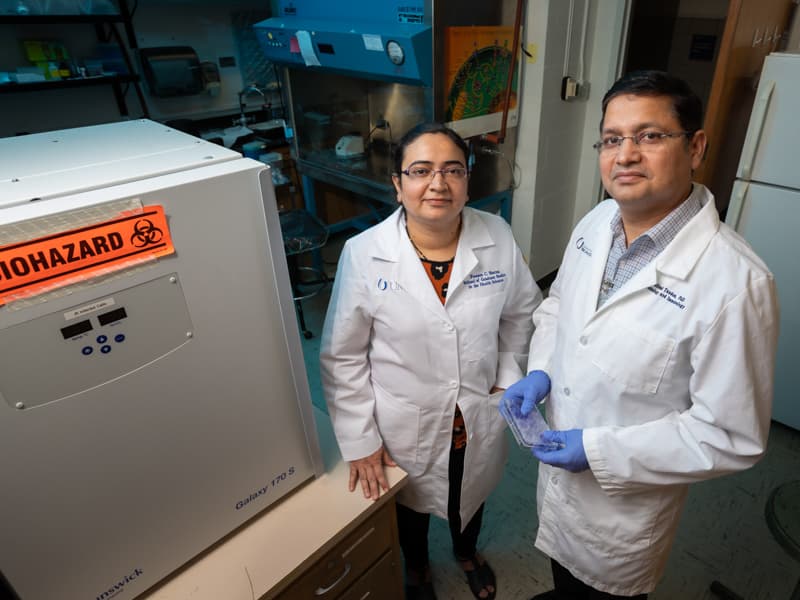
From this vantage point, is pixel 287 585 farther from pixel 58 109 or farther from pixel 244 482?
pixel 58 109

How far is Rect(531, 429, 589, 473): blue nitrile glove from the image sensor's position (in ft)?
3.06

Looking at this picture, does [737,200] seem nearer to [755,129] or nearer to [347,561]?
[755,129]

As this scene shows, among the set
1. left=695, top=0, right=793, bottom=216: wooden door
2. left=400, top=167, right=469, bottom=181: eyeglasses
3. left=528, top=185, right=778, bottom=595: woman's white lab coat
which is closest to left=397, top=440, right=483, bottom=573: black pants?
left=528, top=185, right=778, bottom=595: woman's white lab coat

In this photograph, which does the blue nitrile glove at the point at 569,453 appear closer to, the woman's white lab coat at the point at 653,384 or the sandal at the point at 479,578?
the woman's white lab coat at the point at 653,384

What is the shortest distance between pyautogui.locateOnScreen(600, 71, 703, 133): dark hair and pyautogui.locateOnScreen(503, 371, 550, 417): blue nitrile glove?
1.92ft

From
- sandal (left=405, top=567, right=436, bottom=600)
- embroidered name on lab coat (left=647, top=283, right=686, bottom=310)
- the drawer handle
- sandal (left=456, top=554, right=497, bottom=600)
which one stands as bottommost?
sandal (left=456, top=554, right=497, bottom=600)

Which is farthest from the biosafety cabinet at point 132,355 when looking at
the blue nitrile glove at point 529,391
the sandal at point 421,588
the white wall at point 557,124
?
the white wall at point 557,124

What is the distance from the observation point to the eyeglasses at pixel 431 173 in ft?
3.42

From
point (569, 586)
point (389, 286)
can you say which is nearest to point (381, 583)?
point (569, 586)

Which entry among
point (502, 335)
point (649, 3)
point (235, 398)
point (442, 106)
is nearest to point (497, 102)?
point (442, 106)

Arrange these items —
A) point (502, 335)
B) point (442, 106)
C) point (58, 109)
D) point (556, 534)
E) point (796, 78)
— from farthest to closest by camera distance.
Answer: point (58, 109) → point (442, 106) → point (796, 78) → point (502, 335) → point (556, 534)

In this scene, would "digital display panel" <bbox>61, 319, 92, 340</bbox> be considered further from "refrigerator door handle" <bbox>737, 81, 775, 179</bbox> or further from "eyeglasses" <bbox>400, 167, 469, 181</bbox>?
"refrigerator door handle" <bbox>737, 81, 775, 179</bbox>

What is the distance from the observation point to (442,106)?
2027 mm

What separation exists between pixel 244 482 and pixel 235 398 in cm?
18
